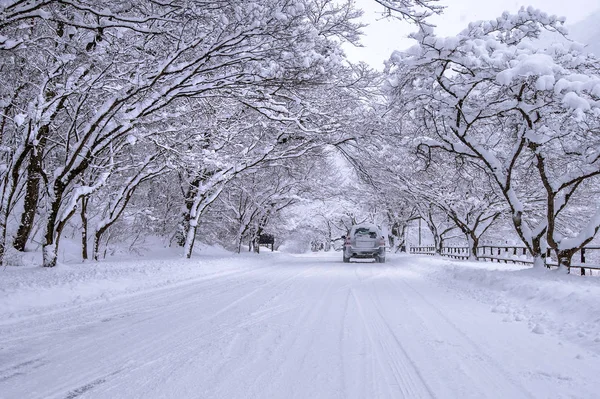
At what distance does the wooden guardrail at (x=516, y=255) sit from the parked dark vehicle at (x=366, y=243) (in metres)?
5.35

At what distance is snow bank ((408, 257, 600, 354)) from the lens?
545 cm

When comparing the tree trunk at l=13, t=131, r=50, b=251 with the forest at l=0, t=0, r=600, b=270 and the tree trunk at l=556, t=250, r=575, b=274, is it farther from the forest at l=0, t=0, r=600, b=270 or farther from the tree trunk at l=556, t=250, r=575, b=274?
the tree trunk at l=556, t=250, r=575, b=274

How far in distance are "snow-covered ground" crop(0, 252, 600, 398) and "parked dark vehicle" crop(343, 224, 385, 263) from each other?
537 inches

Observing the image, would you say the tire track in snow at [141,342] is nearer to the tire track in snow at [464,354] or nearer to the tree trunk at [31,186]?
the tire track in snow at [464,354]

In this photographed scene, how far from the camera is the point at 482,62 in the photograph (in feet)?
32.9

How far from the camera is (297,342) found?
4.79m

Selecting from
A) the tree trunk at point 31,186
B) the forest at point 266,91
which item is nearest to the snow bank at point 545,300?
the forest at point 266,91

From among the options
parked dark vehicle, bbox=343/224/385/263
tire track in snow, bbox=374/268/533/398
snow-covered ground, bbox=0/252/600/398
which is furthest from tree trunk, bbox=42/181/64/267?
parked dark vehicle, bbox=343/224/385/263

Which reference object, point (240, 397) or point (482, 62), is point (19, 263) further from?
point (482, 62)

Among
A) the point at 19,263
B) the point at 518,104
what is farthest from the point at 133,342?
the point at 19,263

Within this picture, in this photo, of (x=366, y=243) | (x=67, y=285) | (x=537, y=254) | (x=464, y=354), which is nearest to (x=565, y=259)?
(x=537, y=254)

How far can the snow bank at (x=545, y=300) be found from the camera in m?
5.45

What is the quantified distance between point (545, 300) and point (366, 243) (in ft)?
51.1

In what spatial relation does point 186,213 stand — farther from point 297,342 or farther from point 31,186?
point 297,342
